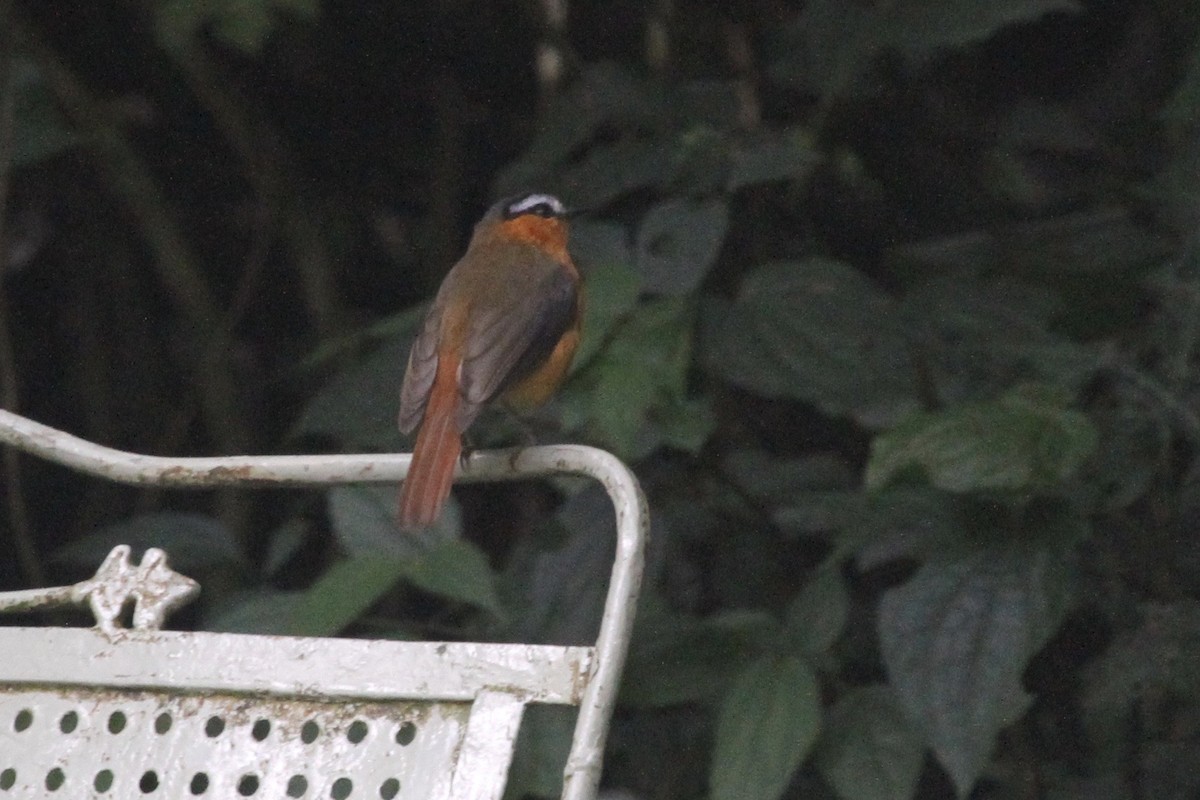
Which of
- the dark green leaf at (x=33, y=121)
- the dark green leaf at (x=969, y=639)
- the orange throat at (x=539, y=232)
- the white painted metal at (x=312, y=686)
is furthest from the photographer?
the dark green leaf at (x=33, y=121)

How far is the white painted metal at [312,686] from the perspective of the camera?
1328mm

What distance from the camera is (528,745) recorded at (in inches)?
94.3

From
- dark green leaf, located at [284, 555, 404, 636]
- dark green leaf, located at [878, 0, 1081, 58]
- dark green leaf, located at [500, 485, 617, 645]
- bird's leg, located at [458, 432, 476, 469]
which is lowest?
dark green leaf, located at [500, 485, 617, 645]

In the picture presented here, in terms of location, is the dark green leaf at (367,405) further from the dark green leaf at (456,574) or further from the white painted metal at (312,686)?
the white painted metal at (312,686)

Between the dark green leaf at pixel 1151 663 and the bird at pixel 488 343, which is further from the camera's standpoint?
the dark green leaf at pixel 1151 663

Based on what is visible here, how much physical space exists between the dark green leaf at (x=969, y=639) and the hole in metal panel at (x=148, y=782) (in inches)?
42.8

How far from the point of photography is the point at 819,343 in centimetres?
263

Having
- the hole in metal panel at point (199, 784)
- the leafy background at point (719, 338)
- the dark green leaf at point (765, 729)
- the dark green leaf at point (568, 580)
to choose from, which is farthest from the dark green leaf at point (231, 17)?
the hole in metal panel at point (199, 784)

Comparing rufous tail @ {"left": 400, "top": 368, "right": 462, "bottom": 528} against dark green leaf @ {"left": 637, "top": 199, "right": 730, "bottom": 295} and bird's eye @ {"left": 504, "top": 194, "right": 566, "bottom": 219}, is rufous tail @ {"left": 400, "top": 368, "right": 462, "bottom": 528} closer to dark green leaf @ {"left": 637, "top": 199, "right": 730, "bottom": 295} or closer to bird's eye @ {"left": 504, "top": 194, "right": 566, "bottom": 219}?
dark green leaf @ {"left": 637, "top": 199, "right": 730, "bottom": 295}

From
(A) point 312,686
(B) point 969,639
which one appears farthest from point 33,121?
(A) point 312,686

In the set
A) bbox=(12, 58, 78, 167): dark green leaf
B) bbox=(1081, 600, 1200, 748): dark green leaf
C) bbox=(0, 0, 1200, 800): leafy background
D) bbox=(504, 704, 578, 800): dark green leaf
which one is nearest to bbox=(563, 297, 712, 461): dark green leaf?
bbox=(0, 0, 1200, 800): leafy background

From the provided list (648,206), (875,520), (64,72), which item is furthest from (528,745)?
(64,72)

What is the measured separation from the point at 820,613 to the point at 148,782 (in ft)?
4.06

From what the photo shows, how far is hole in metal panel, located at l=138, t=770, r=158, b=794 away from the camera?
144 cm
